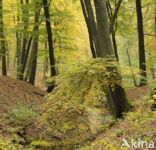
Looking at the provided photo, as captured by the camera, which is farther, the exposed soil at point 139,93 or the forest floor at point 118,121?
the exposed soil at point 139,93

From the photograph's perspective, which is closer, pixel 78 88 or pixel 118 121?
pixel 78 88

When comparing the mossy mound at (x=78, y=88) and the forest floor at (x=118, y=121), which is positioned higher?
the mossy mound at (x=78, y=88)

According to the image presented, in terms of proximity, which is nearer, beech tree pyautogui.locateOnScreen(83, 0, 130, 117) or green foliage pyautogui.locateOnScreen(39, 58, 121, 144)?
green foliage pyautogui.locateOnScreen(39, 58, 121, 144)

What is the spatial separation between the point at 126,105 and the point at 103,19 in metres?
3.38

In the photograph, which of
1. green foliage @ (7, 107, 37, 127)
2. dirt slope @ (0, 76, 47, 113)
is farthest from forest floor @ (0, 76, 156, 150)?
green foliage @ (7, 107, 37, 127)

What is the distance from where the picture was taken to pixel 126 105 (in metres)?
5.82

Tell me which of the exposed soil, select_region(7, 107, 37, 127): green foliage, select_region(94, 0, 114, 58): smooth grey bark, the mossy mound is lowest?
select_region(7, 107, 37, 127): green foliage

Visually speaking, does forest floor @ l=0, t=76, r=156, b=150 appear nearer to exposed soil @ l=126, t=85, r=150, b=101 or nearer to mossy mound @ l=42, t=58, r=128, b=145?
exposed soil @ l=126, t=85, r=150, b=101

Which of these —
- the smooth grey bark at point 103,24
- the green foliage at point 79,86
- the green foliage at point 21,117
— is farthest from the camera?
the green foliage at point 21,117

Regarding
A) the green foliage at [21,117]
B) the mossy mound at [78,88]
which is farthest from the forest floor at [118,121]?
the mossy mound at [78,88]

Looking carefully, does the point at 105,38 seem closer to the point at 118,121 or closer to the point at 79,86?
the point at 79,86

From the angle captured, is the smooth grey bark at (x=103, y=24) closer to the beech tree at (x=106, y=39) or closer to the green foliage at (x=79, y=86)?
the beech tree at (x=106, y=39)

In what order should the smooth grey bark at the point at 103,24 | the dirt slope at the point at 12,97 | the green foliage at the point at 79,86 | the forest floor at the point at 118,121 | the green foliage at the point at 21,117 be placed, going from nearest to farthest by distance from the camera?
the forest floor at the point at 118,121 < the green foliage at the point at 79,86 < the smooth grey bark at the point at 103,24 < the green foliage at the point at 21,117 < the dirt slope at the point at 12,97

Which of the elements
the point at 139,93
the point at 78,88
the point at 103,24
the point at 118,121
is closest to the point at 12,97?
the point at 78,88
